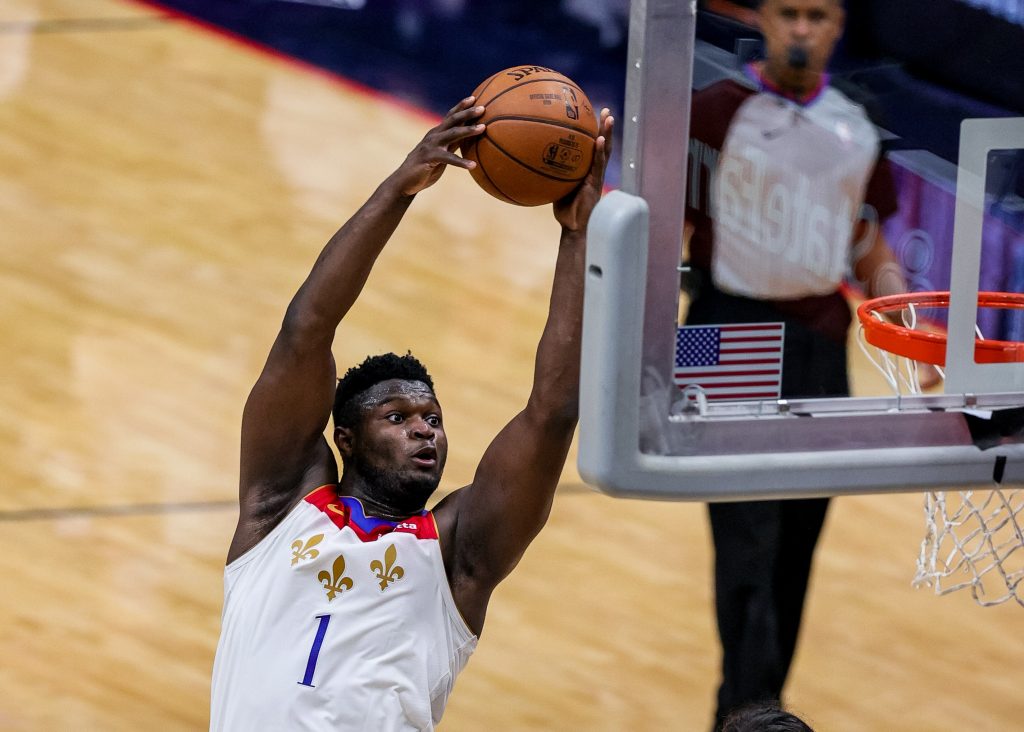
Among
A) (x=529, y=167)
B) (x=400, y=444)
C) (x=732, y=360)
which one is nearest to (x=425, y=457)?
(x=400, y=444)

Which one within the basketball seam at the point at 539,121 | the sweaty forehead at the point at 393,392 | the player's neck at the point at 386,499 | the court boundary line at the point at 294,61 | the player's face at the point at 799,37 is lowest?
the player's neck at the point at 386,499

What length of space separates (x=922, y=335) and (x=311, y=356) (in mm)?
1232

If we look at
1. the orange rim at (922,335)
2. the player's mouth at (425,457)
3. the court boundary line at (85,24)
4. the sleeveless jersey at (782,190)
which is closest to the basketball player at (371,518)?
the player's mouth at (425,457)

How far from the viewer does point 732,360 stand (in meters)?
2.87

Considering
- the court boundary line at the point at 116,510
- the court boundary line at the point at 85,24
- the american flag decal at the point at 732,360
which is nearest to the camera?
the american flag decal at the point at 732,360

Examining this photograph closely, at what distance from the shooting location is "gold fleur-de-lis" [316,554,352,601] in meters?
3.28

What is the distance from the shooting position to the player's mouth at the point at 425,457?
11.1ft

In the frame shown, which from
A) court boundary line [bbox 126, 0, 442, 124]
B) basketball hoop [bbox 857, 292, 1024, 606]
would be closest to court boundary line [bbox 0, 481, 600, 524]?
basketball hoop [bbox 857, 292, 1024, 606]

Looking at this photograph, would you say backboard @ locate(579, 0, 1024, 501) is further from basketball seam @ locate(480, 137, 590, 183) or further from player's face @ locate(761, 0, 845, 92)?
basketball seam @ locate(480, 137, 590, 183)

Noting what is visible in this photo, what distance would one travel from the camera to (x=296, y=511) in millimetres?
3387

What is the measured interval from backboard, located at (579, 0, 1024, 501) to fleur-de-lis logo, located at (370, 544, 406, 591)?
756mm

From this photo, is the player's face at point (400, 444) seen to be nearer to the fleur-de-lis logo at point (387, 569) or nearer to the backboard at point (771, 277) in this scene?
the fleur-de-lis logo at point (387, 569)

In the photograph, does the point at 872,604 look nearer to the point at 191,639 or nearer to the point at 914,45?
the point at 191,639

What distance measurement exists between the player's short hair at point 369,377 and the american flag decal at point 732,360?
88 centimetres
